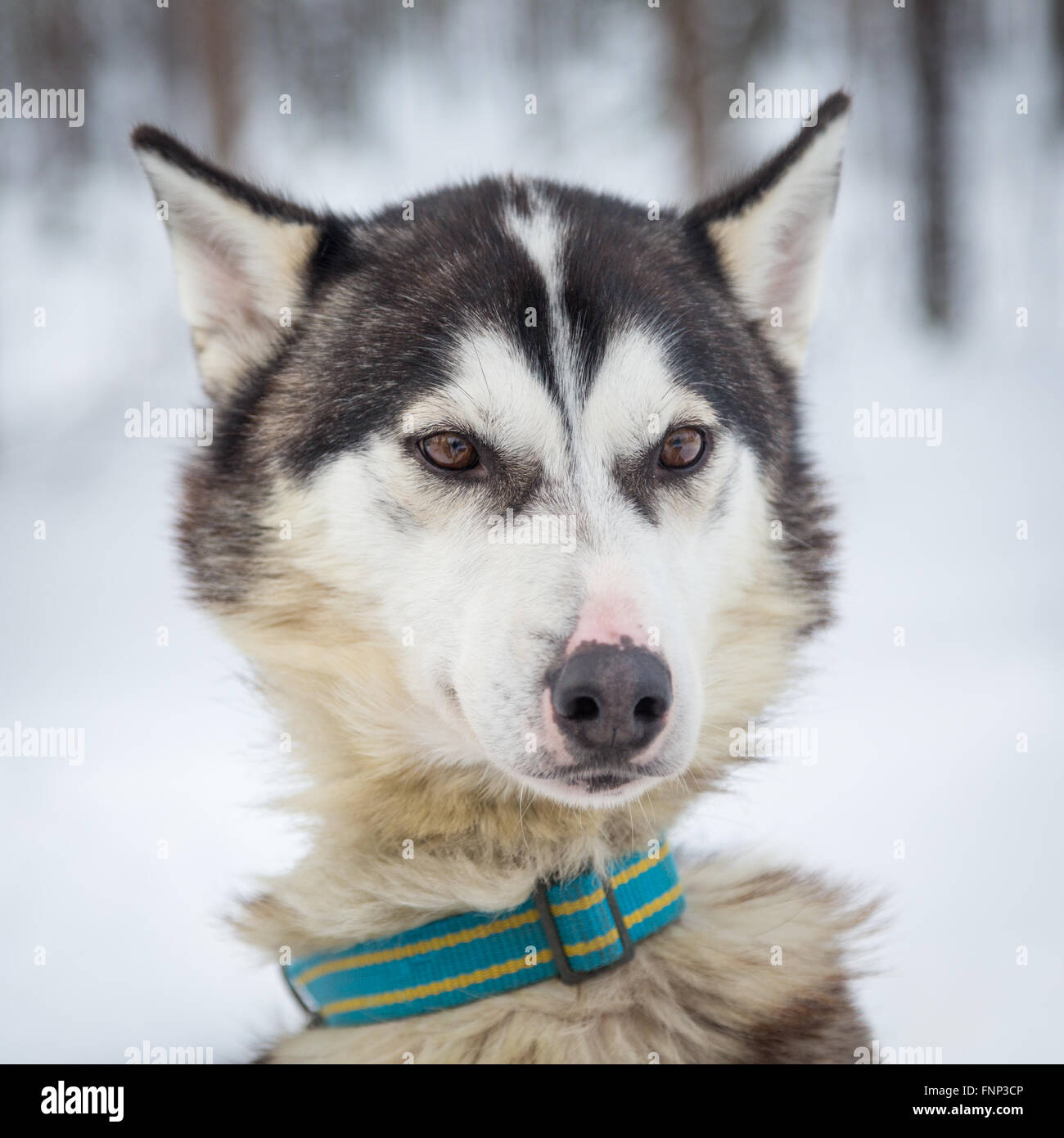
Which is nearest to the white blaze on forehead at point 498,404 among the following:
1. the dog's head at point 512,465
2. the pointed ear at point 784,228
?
the dog's head at point 512,465

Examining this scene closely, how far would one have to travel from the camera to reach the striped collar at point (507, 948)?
2.04 meters

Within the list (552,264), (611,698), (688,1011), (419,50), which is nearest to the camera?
(611,698)

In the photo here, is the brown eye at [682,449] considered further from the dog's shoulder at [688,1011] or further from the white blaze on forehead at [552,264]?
the dog's shoulder at [688,1011]

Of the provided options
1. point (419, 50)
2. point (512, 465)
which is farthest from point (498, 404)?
Result: point (419, 50)

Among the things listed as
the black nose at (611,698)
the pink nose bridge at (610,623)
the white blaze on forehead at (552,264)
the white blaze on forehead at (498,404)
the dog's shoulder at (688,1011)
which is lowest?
the dog's shoulder at (688,1011)

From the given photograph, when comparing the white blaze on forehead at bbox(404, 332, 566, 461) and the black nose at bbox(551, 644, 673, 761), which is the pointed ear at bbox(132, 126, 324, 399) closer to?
the white blaze on forehead at bbox(404, 332, 566, 461)

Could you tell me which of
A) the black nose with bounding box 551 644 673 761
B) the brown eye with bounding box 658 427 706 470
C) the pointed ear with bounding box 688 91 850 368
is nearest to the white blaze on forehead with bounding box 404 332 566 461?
the brown eye with bounding box 658 427 706 470

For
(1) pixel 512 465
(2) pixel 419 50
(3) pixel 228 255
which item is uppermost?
(2) pixel 419 50

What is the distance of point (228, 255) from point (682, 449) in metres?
1.14

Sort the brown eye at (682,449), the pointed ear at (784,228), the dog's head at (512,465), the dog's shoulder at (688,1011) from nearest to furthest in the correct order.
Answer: the dog's head at (512,465) → the dog's shoulder at (688,1011) → the brown eye at (682,449) → the pointed ear at (784,228)

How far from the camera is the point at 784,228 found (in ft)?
8.80

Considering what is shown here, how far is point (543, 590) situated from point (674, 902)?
76 centimetres

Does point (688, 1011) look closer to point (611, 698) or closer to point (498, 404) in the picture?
point (611, 698)
